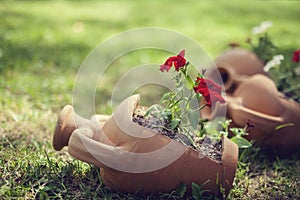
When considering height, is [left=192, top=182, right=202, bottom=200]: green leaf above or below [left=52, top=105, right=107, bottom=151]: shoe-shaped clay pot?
below

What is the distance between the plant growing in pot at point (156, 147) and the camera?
2139mm

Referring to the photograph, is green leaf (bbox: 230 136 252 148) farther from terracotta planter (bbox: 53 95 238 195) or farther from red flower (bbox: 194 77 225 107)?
red flower (bbox: 194 77 225 107)

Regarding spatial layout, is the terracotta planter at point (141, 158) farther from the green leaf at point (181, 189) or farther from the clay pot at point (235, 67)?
the clay pot at point (235, 67)

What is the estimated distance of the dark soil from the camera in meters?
2.24

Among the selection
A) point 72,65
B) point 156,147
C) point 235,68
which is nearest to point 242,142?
point 156,147

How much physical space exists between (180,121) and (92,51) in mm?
2342

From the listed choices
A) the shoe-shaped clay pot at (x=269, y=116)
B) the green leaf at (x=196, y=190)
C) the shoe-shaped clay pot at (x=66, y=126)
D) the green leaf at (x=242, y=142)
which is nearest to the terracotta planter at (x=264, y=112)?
the shoe-shaped clay pot at (x=269, y=116)


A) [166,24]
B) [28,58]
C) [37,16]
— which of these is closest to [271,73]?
[28,58]

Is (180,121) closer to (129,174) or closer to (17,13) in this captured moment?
(129,174)

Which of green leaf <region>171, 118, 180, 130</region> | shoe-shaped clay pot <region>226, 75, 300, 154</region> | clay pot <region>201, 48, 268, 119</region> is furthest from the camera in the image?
clay pot <region>201, 48, 268, 119</region>

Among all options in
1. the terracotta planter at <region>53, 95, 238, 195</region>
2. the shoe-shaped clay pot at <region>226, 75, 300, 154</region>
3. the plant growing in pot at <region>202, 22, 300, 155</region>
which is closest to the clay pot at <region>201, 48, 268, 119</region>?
the plant growing in pot at <region>202, 22, 300, 155</region>

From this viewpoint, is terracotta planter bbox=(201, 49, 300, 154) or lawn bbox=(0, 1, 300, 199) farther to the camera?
terracotta planter bbox=(201, 49, 300, 154)

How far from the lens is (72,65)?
13.5 feet

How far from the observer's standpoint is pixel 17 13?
17.0ft
